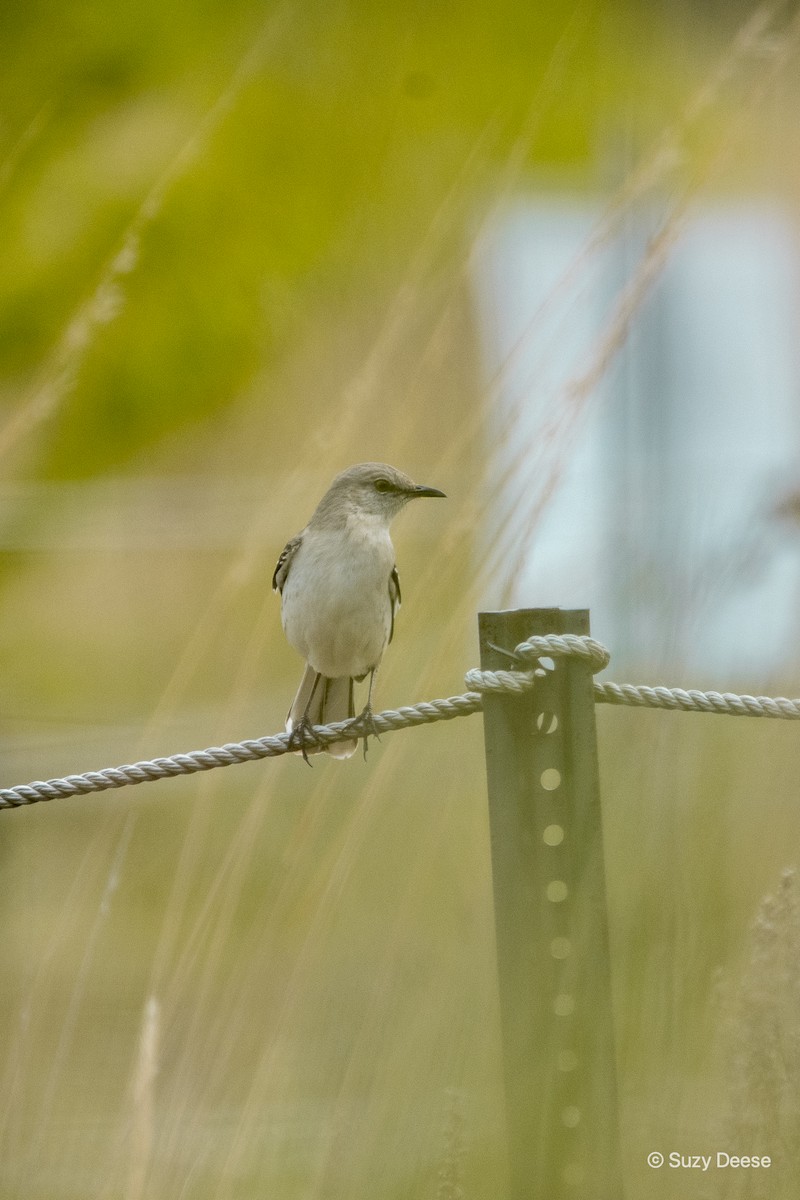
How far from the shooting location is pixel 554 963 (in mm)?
1510

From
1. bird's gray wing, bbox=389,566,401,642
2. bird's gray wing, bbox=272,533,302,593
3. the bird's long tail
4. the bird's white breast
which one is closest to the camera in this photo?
the bird's white breast

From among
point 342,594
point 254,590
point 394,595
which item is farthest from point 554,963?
point 254,590

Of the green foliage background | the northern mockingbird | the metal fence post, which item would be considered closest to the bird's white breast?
the northern mockingbird

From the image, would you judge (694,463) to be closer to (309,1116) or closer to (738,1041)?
(738,1041)

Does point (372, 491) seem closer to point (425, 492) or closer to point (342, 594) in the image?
point (425, 492)

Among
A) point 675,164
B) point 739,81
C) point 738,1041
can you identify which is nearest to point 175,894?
point 738,1041

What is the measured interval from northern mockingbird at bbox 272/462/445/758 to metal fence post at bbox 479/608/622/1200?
131 cm

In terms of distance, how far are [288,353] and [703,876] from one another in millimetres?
1499

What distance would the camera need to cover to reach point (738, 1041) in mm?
1428

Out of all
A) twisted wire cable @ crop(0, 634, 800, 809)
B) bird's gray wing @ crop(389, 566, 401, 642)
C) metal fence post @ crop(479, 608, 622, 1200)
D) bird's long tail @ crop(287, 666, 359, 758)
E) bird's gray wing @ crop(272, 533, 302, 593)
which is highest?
bird's gray wing @ crop(272, 533, 302, 593)

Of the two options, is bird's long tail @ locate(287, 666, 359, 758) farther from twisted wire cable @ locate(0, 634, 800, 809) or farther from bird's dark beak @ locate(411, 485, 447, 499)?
twisted wire cable @ locate(0, 634, 800, 809)

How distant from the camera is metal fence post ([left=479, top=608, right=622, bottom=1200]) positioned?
1494mm

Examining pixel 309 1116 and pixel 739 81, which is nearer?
pixel 309 1116

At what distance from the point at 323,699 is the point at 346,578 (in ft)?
1.95
